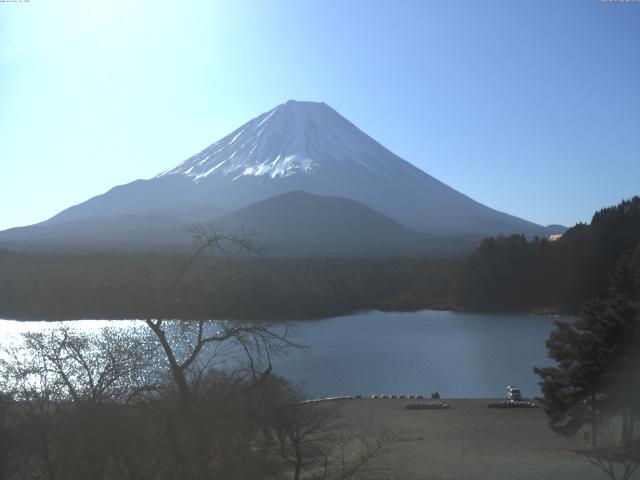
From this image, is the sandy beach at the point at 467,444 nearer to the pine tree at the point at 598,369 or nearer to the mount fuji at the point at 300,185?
the pine tree at the point at 598,369

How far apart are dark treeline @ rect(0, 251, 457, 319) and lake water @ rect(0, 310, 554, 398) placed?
111 centimetres

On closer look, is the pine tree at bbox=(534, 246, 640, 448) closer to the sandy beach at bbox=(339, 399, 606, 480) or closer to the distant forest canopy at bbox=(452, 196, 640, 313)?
the sandy beach at bbox=(339, 399, 606, 480)

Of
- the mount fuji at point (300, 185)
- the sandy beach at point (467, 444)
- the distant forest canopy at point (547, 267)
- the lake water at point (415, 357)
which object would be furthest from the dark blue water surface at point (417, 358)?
the mount fuji at point (300, 185)

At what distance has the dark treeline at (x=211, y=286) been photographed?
163 inches

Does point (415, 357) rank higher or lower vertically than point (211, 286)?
lower

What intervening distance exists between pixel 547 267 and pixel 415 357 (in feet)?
57.5

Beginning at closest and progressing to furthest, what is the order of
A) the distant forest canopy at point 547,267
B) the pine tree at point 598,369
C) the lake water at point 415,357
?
the pine tree at point 598,369 → the lake water at point 415,357 → the distant forest canopy at point 547,267

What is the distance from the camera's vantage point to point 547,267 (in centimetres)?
3447

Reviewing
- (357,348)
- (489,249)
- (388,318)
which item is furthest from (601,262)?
(357,348)

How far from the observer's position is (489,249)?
1380 inches

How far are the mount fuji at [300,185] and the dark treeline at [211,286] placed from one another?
919 inches

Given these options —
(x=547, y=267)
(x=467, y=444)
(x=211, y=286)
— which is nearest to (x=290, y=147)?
(x=547, y=267)

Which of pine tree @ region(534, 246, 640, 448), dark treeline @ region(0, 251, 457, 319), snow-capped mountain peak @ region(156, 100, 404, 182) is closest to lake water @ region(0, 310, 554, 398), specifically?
dark treeline @ region(0, 251, 457, 319)

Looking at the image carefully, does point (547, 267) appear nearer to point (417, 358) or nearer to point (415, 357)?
point (415, 357)
